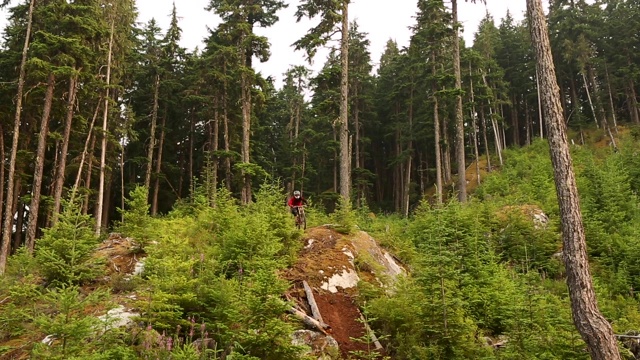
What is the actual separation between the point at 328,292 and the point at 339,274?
34.7 inches

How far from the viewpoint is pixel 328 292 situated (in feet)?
34.4

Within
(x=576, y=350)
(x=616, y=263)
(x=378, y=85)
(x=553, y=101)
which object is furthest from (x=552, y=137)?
(x=378, y=85)

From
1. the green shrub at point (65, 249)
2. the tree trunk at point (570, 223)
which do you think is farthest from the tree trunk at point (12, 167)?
the tree trunk at point (570, 223)

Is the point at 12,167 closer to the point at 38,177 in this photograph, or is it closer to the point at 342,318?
the point at 38,177

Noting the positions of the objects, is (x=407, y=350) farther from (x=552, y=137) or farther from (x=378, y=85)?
(x=378, y=85)

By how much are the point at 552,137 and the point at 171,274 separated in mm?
7851

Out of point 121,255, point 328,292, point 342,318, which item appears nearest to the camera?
point 342,318

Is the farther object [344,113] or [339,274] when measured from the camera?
[344,113]

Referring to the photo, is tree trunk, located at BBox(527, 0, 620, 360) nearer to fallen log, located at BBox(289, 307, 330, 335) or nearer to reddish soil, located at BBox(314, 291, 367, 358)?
reddish soil, located at BBox(314, 291, 367, 358)

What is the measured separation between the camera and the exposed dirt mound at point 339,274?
30.6ft

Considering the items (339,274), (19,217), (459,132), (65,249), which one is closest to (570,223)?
(339,274)

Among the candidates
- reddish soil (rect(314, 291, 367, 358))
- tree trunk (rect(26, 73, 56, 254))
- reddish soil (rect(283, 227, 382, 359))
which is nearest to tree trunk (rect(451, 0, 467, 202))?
reddish soil (rect(283, 227, 382, 359))

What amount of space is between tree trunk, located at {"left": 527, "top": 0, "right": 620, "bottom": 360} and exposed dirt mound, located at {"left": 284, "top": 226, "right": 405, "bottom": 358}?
12.7ft

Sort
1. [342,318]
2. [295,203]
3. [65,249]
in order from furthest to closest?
[295,203] < [342,318] < [65,249]
